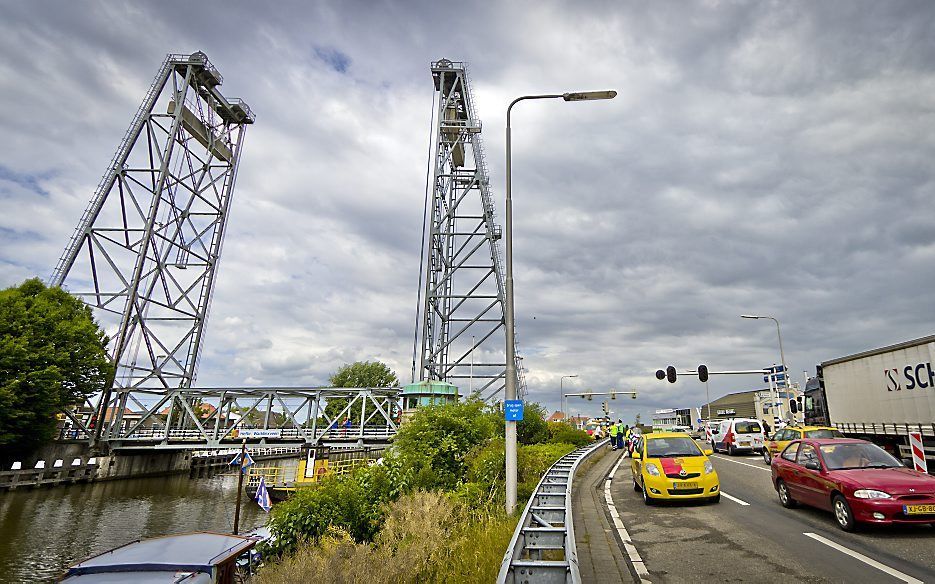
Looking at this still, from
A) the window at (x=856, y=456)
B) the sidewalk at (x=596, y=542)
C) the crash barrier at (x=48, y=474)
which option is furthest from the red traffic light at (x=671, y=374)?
the crash barrier at (x=48, y=474)

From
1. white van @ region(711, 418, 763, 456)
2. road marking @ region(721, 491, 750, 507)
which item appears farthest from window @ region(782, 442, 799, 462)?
white van @ region(711, 418, 763, 456)

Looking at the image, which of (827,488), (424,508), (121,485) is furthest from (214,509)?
(827,488)

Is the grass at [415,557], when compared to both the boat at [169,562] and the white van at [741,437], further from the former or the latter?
the white van at [741,437]

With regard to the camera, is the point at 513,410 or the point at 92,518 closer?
the point at 513,410

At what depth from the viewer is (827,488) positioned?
8555mm

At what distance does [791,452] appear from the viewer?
10414 mm

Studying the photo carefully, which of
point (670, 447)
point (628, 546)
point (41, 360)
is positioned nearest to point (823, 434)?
point (670, 447)

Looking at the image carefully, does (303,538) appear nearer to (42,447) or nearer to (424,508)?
(424,508)

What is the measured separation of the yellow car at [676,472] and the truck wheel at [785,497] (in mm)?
1183

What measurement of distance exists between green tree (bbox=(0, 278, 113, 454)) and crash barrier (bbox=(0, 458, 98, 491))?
1775 mm

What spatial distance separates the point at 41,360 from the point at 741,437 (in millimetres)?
38960

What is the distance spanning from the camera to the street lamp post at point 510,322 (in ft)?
30.8

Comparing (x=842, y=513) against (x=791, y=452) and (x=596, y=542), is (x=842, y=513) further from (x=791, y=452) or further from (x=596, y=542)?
(x=596, y=542)

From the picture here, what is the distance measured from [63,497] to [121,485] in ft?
22.8
